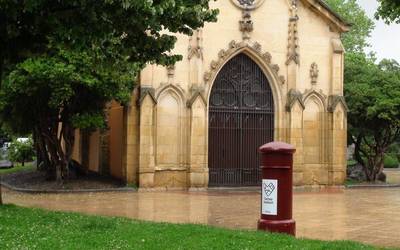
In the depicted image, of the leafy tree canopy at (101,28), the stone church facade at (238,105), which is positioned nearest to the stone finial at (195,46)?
the stone church facade at (238,105)

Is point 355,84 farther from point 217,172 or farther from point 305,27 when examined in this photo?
point 217,172

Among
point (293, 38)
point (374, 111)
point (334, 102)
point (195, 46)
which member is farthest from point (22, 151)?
point (374, 111)

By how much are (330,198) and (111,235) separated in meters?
11.6

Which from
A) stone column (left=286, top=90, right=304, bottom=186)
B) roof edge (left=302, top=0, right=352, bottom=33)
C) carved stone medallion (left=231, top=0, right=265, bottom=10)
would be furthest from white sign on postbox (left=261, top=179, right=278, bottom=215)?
roof edge (left=302, top=0, right=352, bottom=33)

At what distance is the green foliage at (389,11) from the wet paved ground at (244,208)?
4043 millimetres

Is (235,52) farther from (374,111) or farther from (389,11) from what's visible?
(389,11)

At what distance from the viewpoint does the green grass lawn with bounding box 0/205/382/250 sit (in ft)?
27.3

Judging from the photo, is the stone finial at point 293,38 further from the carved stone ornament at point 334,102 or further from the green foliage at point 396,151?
the green foliage at point 396,151

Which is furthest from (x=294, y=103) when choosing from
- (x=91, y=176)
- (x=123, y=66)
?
(x=123, y=66)

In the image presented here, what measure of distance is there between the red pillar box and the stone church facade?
11748 millimetres

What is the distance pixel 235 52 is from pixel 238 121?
2.65 m

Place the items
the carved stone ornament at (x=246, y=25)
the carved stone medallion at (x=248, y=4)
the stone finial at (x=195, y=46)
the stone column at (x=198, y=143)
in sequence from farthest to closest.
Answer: the carved stone medallion at (x=248, y=4), the carved stone ornament at (x=246, y=25), the stone finial at (x=195, y=46), the stone column at (x=198, y=143)

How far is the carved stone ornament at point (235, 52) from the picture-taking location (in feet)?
74.9

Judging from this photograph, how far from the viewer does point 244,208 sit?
15.5 metres
